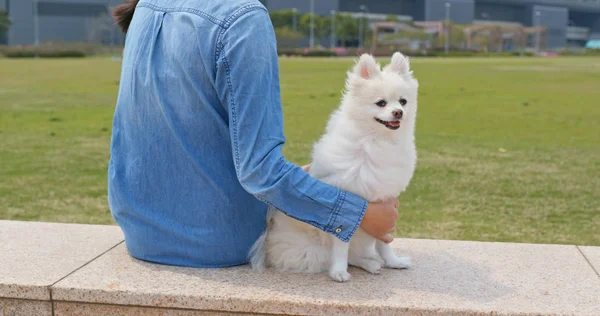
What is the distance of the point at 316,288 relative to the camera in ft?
8.09

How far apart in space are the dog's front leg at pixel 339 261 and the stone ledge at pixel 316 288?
0.03 metres

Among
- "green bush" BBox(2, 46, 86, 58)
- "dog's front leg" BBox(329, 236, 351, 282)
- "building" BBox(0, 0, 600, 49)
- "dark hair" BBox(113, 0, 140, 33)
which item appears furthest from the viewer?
"building" BBox(0, 0, 600, 49)

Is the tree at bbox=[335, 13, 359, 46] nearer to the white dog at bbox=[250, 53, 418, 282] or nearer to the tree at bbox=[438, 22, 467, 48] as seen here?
the tree at bbox=[438, 22, 467, 48]

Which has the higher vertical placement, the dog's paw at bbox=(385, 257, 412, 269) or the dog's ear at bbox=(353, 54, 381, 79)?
the dog's ear at bbox=(353, 54, 381, 79)

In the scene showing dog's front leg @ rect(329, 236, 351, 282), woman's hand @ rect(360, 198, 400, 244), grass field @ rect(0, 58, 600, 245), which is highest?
woman's hand @ rect(360, 198, 400, 244)

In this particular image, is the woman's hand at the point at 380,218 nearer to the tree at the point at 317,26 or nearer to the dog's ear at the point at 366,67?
the dog's ear at the point at 366,67

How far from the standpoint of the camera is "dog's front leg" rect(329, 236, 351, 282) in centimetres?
253

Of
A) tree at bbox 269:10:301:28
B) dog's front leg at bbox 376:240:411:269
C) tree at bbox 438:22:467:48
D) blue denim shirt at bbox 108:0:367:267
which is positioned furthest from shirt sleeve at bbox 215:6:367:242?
tree at bbox 438:22:467:48

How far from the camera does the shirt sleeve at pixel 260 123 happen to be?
2.28 meters

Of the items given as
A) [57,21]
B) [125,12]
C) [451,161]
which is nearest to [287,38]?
[57,21]

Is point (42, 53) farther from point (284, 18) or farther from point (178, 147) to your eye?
point (178, 147)

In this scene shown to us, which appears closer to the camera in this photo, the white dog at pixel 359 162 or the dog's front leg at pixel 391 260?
the white dog at pixel 359 162

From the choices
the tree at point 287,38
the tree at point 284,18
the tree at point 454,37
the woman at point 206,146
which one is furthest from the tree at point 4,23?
the woman at point 206,146

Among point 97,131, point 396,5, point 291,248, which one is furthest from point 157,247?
point 396,5
